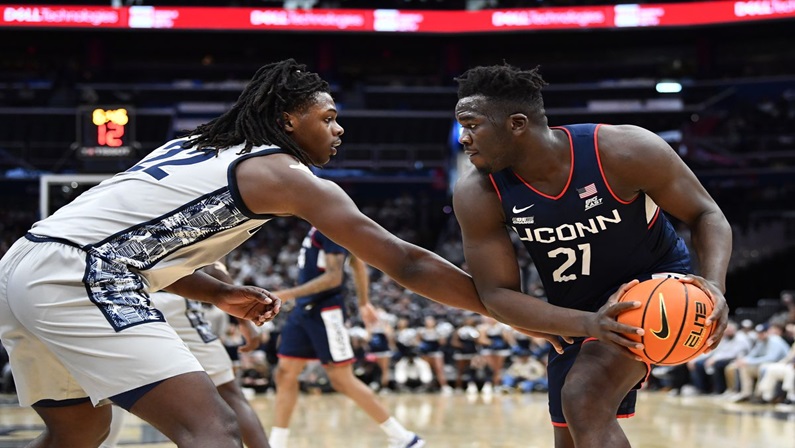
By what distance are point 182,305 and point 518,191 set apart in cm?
250

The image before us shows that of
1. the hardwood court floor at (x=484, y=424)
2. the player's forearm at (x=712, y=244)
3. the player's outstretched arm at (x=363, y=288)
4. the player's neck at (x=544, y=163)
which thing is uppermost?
the player's neck at (x=544, y=163)

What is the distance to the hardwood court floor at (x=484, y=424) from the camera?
7.84 meters

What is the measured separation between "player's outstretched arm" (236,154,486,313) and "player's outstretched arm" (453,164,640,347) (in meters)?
0.33

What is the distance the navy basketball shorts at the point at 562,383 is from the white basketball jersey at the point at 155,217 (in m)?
1.42

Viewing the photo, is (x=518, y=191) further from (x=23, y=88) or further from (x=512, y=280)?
(x=23, y=88)

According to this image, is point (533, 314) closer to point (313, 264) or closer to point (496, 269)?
point (496, 269)

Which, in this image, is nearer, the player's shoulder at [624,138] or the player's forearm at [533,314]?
the player's forearm at [533,314]

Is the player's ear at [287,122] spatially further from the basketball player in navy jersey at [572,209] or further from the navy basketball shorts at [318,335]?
the navy basketball shorts at [318,335]

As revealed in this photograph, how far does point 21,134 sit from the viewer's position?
23906 millimetres

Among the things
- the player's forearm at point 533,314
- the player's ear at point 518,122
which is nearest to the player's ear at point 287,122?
→ the player's ear at point 518,122

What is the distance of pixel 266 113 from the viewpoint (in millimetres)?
3357

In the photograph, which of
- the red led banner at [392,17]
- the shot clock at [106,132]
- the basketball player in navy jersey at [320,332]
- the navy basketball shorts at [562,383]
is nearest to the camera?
the navy basketball shorts at [562,383]

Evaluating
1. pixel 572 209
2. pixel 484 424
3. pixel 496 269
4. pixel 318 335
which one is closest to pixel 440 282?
pixel 496 269

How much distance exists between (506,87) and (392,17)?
21933mm
